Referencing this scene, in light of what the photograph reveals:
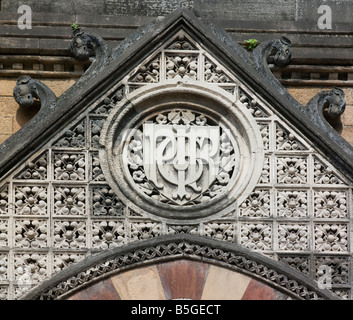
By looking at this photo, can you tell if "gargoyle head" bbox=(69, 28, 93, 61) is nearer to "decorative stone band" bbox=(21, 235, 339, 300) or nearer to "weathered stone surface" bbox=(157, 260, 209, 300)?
"decorative stone band" bbox=(21, 235, 339, 300)

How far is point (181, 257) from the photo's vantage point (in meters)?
Result: 15.4

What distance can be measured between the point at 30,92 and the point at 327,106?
3.38 m

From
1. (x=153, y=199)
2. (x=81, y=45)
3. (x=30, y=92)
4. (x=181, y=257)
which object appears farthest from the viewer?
(x=81, y=45)

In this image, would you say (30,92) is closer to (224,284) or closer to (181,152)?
(181,152)

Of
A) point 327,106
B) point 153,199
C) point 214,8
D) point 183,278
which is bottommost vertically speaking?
point 183,278

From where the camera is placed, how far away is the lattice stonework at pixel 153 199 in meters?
15.4

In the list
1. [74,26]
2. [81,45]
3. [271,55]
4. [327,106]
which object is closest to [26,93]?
[81,45]

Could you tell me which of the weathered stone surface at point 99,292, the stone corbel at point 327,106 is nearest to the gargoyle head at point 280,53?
the stone corbel at point 327,106

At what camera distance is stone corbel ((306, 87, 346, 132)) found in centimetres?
1606

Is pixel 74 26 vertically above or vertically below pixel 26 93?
above

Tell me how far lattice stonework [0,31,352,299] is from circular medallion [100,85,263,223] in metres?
0.03

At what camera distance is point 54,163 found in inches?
614

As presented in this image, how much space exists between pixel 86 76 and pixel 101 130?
2.17 ft
